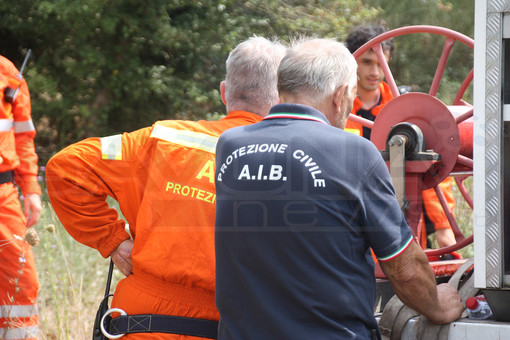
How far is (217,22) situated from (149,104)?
1645 millimetres

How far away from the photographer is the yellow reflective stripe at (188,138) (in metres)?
2.49

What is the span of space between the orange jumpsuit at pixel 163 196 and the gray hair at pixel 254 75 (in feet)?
0.15

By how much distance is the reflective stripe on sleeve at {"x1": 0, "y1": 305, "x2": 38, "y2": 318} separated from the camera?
395 cm

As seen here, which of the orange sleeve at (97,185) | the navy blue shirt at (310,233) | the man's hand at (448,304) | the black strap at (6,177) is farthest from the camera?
the black strap at (6,177)

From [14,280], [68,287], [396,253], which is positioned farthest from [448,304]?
[68,287]

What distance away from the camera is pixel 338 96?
214 cm

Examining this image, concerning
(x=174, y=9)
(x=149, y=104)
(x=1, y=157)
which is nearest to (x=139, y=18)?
(x=174, y=9)

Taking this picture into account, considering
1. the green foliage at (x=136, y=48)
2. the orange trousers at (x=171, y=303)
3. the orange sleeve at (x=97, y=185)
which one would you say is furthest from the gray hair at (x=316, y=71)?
the green foliage at (x=136, y=48)

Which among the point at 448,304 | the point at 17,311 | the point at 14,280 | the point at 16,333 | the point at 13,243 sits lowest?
the point at 16,333

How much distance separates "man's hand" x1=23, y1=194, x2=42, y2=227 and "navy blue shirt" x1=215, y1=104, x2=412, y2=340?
8.20 ft

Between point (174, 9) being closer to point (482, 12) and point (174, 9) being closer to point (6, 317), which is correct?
point (6, 317)

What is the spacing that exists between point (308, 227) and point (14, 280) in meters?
2.45

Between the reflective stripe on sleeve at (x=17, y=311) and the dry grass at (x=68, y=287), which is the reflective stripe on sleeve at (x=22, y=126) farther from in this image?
the reflective stripe on sleeve at (x=17, y=311)

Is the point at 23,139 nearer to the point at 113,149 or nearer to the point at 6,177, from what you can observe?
the point at 6,177
